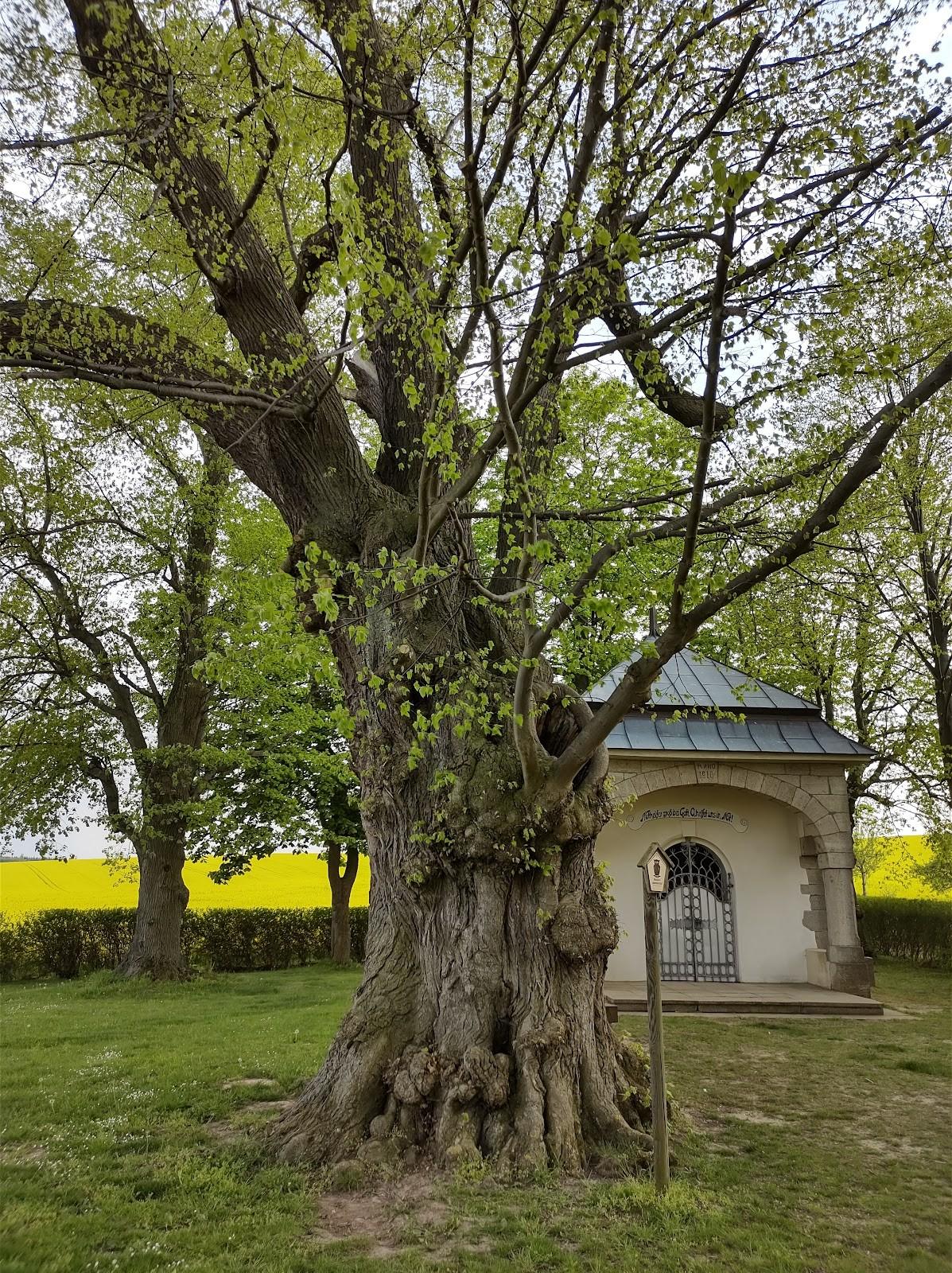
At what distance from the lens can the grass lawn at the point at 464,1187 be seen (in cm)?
416

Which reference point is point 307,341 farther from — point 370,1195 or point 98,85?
point 370,1195

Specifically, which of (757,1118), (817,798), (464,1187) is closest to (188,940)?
(817,798)

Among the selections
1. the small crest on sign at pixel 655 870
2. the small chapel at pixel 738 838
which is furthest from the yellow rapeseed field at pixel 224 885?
the small crest on sign at pixel 655 870

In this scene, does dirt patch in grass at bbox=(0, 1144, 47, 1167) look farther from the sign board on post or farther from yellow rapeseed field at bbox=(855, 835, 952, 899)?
yellow rapeseed field at bbox=(855, 835, 952, 899)

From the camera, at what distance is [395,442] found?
7.62 m

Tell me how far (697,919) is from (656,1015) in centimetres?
983

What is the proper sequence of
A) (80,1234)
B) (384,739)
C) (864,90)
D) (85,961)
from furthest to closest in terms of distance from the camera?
(85,961) < (384,739) < (864,90) < (80,1234)

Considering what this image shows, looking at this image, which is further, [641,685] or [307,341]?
[307,341]

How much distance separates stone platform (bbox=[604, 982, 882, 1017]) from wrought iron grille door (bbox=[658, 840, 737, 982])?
44.0 inches

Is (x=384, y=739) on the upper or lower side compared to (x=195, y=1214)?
upper

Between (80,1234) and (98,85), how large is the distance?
724 cm

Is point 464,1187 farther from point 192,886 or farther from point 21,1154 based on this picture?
point 192,886

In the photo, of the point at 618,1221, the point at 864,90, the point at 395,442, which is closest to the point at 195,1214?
the point at 618,1221

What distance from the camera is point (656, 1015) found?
5215mm
